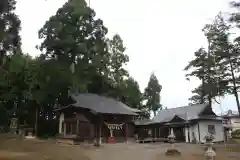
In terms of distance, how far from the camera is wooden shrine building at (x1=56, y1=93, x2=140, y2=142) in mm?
33531

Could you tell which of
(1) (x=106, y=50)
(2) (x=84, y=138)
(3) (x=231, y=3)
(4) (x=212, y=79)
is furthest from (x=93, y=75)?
(3) (x=231, y=3)

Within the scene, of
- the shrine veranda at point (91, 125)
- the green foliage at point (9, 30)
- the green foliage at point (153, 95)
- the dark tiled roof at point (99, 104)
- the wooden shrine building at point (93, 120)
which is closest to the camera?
the green foliage at point (9, 30)

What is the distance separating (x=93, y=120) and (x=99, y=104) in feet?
7.20

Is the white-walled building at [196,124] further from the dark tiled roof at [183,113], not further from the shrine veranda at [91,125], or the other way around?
the shrine veranda at [91,125]

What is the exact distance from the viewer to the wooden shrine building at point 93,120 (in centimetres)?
3353

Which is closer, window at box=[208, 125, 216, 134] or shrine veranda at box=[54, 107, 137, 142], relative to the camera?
shrine veranda at box=[54, 107, 137, 142]

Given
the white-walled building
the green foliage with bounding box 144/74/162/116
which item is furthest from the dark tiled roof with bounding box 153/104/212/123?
the green foliage with bounding box 144/74/162/116

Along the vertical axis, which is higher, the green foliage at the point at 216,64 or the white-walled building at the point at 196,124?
the green foliage at the point at 216,64

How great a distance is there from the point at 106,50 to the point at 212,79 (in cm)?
1745

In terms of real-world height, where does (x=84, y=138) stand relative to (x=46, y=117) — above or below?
below

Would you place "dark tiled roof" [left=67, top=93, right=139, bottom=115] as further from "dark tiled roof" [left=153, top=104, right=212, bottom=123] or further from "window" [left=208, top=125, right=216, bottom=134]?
"window" [left=208, top=125, right=216, bottom=134]

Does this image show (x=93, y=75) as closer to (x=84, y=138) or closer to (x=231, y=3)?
(x=84, y=138)

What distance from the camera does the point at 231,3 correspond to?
20.2 m

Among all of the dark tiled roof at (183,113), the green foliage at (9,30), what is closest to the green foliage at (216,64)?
the dark tiled roof at (183,113)
